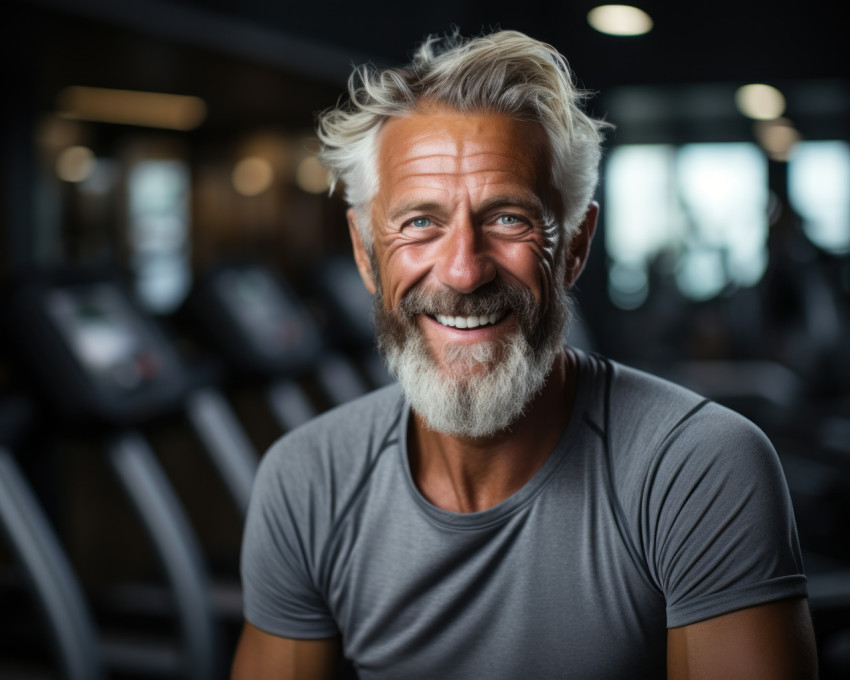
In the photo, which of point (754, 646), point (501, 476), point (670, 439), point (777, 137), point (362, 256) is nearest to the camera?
point (754, 646)

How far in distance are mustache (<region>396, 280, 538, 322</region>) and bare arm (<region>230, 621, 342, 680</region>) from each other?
20.7 inches

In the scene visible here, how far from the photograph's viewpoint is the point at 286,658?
1.39 meters

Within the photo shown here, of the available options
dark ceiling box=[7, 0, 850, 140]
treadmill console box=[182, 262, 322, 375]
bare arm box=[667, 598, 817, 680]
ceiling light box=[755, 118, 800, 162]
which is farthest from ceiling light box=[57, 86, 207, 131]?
ceiling light box=[755, 118, 800, 162]

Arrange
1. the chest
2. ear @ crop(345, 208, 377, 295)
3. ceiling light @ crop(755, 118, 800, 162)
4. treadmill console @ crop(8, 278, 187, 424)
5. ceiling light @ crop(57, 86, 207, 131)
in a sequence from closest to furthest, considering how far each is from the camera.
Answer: the chest, ear @ crop(345, 208, 377, 295), treadmill console @ crop(8, 278, 187, 424), ceiling light @ crop(57, 86, 207, 131), ceiling light @ crop(755, 118, 800, 162)

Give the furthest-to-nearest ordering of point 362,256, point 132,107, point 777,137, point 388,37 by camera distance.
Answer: point 777,137
point 132,107
point 388,37
point 362,256

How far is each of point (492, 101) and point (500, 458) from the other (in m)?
0.50

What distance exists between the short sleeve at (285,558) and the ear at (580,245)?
0.50 m

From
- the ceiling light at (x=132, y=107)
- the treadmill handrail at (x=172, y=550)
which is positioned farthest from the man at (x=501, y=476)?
the ceiling light at (x=132, y=107)

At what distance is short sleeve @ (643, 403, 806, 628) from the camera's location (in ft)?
3.69

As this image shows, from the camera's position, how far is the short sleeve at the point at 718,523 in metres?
1.13

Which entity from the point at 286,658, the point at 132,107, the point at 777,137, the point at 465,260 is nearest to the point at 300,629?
the point at 286,658

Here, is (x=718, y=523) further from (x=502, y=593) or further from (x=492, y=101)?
(x=492, y=101)

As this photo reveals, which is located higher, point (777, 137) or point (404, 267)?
point (777, 137)

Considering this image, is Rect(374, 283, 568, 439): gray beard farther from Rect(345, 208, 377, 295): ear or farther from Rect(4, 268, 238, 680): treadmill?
Rect(4, 268, 238, 680): treadmill
